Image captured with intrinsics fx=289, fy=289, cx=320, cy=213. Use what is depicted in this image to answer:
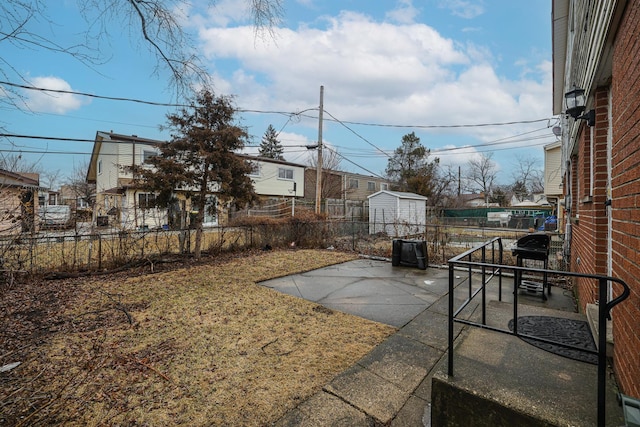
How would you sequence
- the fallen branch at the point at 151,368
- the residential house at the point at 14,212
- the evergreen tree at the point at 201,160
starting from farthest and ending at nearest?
1. the evergreen tree at the point at 201,160
2. the residential house at the point at 14,212
3. the fallen branch at the point at 151,368

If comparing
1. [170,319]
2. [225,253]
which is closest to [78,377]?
[170,319]

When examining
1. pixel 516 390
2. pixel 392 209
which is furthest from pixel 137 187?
pixel 392 209

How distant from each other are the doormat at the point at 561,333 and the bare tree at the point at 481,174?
137 feet

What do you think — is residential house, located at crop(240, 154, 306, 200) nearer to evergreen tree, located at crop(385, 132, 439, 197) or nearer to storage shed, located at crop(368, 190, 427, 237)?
storage shed, located at crop(368, 190, 427, 237)

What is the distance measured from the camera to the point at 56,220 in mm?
6422

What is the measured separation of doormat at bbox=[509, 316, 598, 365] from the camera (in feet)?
7.77

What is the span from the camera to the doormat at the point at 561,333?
237 cm

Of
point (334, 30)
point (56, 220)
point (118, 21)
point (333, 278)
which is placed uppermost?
point (334, 30)

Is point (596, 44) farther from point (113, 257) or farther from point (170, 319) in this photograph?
point (113, 257)

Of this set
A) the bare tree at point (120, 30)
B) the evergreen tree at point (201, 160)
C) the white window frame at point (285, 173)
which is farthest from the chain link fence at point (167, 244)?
the white window frame at point (285, 173)

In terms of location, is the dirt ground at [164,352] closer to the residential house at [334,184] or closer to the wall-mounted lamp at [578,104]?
the wall-mounted lamp at [578,104]

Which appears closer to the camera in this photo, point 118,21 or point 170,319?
point 118,21

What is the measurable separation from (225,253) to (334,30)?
271 inches

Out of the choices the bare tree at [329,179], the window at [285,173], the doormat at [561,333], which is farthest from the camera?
the bare tree at [329,179]
